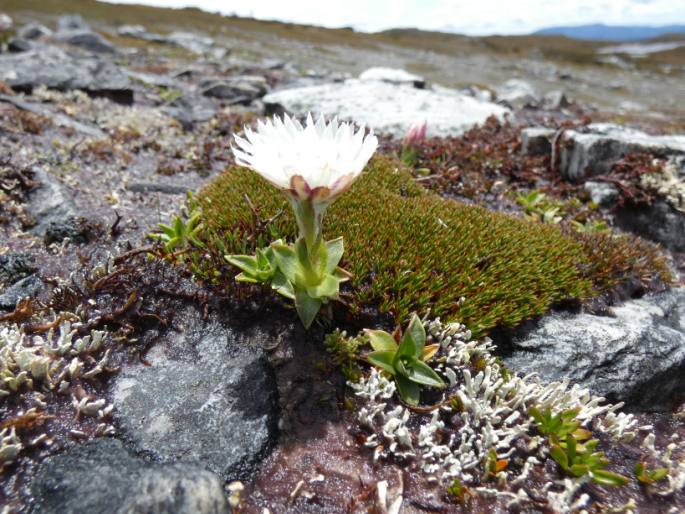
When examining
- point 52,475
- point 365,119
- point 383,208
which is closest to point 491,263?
point 383,208

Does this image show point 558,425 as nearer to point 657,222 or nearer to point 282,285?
point 282,285

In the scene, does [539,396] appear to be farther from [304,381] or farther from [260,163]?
[260,163]

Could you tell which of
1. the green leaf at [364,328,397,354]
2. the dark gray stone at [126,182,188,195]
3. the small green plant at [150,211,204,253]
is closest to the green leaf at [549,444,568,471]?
the green leaf at [364,328,397,354]

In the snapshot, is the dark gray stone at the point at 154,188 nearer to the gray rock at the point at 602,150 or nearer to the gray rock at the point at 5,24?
the gray rock at the point at 602,150

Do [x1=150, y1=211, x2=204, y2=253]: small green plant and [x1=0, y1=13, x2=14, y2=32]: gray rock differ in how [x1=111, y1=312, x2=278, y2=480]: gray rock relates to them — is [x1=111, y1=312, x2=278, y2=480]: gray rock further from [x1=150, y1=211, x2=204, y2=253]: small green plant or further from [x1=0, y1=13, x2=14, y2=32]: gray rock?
[x1=0, y1=13, x2=14, y2=32]: gray rock

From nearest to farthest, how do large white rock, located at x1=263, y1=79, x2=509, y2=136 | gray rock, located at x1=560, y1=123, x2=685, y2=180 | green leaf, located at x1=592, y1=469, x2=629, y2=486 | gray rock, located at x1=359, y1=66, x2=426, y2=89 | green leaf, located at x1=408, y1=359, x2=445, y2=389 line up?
green leaf, located at x1=592, y1=469, x2=629, y2=486 → green leaf, located at x1=408, y1=359, x2=445, y2=389 → gray rock, located at x1=560, y1=123, x2=685, y2=180 → large white rock, located at x1=263, y1=79, x2=509, y2=136 → gray rock, located at x1=359, y1=66, x2=426, y2=89

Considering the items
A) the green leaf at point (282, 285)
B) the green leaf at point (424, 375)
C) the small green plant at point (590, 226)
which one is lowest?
the green leaf at point (424, 375)

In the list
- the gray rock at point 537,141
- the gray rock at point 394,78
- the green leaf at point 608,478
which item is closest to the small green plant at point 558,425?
the green leaf at point 608,478
